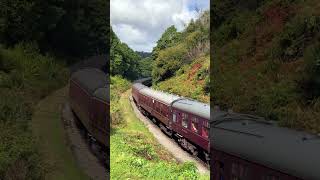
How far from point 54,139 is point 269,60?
67.6 ft

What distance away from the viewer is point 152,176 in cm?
1141

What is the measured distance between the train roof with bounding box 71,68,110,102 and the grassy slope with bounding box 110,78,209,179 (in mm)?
889

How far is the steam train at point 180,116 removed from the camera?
1788cm

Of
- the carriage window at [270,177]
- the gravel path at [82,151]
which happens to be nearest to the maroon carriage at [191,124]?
the carriage window at [270,177]

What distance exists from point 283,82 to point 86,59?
14.5 m

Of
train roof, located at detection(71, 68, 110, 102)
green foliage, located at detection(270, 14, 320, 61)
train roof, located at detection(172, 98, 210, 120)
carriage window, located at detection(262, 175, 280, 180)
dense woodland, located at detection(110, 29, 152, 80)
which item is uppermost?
green foliage, located at detection(270, 14, 320, 61)

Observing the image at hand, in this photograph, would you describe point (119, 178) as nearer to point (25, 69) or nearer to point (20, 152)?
point (20, 152)

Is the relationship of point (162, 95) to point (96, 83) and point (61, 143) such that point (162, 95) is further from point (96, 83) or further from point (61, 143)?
point (61, 143)

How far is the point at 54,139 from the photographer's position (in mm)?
21438

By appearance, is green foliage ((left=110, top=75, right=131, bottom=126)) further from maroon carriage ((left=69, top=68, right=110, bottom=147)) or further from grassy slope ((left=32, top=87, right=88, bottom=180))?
grassy slope ((left=32, top=87, right=88, bottom=180))

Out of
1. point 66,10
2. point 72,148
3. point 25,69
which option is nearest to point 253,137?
point 72,148

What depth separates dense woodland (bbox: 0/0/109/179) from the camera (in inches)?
819

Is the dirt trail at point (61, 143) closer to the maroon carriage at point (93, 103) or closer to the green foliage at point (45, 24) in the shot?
the maroon carriage at point (93, 103)

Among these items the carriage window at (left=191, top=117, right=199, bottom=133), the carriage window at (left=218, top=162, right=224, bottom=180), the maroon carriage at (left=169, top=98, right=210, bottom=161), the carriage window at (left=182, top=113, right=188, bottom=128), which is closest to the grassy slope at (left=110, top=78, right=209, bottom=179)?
the carriage window at (left=218, top=162, right=224, bottom=180)
